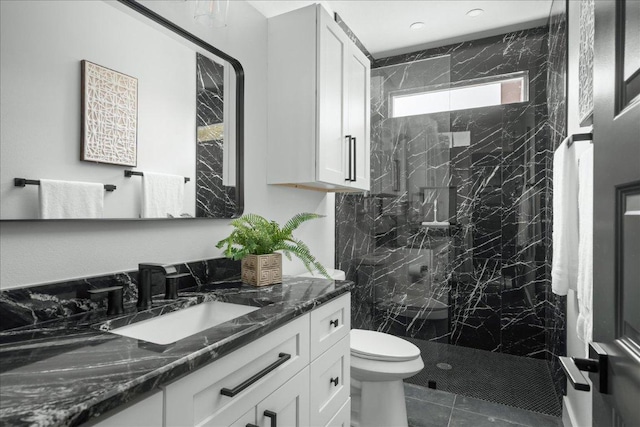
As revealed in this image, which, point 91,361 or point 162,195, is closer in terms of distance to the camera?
Answer: point 91,361

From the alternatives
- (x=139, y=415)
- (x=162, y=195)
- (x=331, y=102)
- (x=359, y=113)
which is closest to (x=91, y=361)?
(x=139, y=415)

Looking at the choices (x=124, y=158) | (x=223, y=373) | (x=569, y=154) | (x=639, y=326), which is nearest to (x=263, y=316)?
(x=223, y=373)

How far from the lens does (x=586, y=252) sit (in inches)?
54.5

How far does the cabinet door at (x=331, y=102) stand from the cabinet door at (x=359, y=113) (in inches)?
3.4

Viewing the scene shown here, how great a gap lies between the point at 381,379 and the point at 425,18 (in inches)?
98.1

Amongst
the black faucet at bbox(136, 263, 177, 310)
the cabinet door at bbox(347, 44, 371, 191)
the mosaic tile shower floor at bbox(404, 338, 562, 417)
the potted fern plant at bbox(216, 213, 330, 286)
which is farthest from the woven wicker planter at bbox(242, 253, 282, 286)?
the mosaic tile shower floor at bbox(404, 338, 562, 417)

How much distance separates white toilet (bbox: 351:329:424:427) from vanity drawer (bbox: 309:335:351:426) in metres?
0.30

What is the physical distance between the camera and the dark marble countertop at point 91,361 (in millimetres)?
593

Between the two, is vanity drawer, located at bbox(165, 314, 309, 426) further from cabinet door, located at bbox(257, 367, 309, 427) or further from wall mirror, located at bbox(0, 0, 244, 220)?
wall mirror, located at bbox(0, 0, 244, 220)

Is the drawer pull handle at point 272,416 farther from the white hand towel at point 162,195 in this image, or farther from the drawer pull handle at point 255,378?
the white hand towel at point 162,195

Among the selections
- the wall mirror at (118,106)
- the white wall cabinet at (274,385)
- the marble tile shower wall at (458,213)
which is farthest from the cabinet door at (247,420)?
the marble tile shower wall at (458,213)

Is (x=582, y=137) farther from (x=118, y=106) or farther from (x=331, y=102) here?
(x=118, y=106)

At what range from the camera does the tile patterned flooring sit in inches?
86.2

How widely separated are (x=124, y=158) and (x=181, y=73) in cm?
48
